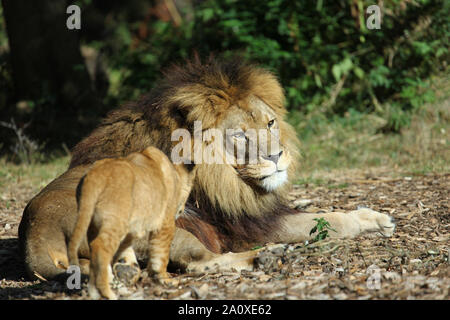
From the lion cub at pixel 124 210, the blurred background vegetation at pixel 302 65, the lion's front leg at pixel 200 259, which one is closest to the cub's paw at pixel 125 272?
the lion cub at pixel 124 210

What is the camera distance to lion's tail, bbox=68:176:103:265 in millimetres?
2994

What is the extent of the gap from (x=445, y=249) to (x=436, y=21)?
571cm

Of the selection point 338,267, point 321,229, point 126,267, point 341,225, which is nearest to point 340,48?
point 341,225

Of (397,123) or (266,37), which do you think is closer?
(397,123)

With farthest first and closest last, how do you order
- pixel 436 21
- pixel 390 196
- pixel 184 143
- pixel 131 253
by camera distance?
pixel 436 21 → pixel 390 196 → pixel 184 143 → pixel 131 253

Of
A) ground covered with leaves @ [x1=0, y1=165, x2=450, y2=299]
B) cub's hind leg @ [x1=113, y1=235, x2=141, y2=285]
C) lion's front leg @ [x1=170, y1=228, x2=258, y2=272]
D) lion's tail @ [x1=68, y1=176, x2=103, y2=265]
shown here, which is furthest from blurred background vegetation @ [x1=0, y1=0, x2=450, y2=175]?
lion's tail @ [x1=68, y1=176, x2=103, y2=265]

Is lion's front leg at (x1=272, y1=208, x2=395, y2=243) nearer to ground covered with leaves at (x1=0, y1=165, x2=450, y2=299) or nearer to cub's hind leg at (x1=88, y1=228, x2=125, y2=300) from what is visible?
ground covered with leaves at (x1=0, y1=165, x2=450, y2=299)

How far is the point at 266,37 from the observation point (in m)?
9.68

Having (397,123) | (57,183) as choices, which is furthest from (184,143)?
(397,123)

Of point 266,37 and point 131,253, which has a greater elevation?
point 266,37

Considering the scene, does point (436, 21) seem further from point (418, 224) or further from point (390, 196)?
point (418, 224)

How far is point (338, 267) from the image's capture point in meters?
3.97

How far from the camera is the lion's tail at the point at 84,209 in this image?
118 inches

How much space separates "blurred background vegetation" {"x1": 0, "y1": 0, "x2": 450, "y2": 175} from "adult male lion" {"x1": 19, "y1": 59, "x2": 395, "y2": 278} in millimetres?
4120
